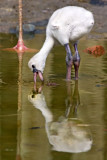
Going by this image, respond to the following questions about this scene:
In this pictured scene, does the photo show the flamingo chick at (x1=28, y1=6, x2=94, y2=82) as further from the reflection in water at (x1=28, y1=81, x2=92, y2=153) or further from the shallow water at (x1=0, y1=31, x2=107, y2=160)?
the reflection in water at (x1=28, y1=81, x2=92, y2=153)

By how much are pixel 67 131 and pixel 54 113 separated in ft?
3.54

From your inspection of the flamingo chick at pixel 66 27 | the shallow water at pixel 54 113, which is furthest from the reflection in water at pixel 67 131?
the flamingo chick at pixel 66 27

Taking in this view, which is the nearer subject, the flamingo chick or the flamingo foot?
the flamingo chick

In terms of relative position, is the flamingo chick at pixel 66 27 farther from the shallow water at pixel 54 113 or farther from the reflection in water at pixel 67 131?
the reflection in water at pixel 67 131

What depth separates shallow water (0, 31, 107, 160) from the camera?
21.8ft

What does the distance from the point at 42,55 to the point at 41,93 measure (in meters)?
1.01

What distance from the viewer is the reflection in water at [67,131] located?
22.2 ft

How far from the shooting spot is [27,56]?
1416 cm

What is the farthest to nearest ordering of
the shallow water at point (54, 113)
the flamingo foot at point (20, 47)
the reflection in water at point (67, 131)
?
the flamingo foot at point (20, 47) < the reflection in water at point (67, 131) < the shallow water at point (54, 113)

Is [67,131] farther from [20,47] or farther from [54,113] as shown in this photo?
[20,47]

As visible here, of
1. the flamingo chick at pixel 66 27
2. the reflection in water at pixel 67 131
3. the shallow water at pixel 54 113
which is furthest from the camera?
the flamingo chick at pixel 66 27

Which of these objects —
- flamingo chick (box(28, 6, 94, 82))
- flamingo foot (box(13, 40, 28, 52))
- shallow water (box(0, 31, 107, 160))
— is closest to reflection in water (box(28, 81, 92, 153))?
shallow water (box(0, 31, 107, 160))

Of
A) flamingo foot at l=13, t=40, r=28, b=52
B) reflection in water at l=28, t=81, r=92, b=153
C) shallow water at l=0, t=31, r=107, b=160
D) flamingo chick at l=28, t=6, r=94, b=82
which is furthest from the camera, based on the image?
flamingo foot at l=13, t=40, r=28, b=52

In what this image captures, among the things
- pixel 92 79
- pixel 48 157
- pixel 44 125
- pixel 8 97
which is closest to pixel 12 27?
pixel 92 79
